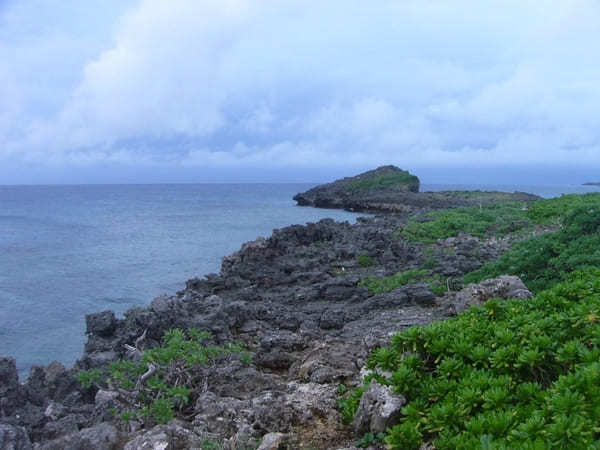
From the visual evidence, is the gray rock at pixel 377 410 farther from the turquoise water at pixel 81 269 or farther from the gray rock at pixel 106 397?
the turquoise water at pixel 81 269

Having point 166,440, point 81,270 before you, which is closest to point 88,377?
point 166,440

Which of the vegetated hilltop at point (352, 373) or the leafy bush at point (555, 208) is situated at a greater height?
the leafy bush at point (555, 208)

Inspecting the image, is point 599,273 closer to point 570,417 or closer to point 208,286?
point 570,417

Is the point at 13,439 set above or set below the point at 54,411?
above

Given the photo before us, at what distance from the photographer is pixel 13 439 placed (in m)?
6.64

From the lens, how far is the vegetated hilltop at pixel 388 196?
6205 cm

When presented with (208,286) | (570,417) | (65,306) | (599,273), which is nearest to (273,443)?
(570,417)

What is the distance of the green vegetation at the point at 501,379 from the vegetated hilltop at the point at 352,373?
0.05 ft

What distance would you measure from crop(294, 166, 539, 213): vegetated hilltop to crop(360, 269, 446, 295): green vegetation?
132 feet

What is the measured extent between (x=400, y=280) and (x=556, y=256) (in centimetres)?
464

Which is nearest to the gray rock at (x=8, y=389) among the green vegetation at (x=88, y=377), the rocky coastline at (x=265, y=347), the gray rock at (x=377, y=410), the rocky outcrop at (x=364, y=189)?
the rocky coastline at (x=265, y=347)

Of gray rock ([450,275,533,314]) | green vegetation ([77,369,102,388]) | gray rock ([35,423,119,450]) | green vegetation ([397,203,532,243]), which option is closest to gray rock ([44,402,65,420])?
green vegetation ([77,369,102,388])

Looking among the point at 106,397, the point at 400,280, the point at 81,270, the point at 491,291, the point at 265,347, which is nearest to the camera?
the point at 106,397

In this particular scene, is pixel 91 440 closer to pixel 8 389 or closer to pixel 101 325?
pixel 8 389
